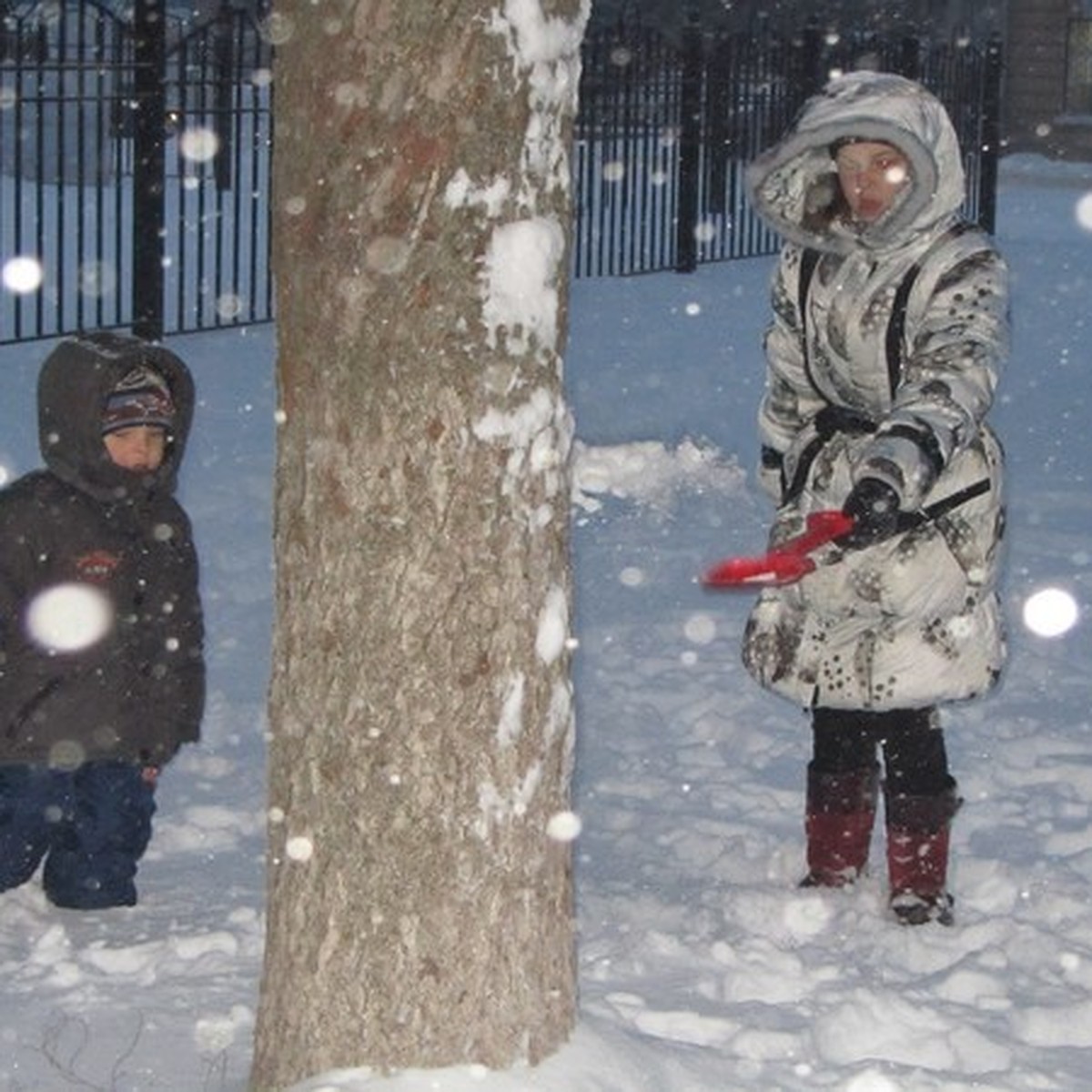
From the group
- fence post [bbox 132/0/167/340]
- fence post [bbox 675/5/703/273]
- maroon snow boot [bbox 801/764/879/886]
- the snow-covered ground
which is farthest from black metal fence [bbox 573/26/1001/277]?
maroon snow boot [bbox 801/764/879/886]

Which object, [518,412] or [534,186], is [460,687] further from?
[534,186]

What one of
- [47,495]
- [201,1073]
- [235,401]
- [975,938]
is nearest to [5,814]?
[47,495]

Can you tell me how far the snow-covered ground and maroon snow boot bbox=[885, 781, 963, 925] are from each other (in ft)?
0.18

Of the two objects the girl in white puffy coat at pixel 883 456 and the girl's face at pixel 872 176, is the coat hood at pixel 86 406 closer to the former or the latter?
the girl in white puffy coat at pixel 883 456

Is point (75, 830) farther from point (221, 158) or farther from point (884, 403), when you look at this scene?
point (221, 158)

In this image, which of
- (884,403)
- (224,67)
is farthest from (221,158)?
(884,403)

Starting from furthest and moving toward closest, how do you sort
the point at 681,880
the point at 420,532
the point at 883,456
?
the point at 681,880
the point at 883,456
the point at 420,532

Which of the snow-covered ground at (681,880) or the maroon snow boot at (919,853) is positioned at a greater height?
the maroon snow boot at (919,853)

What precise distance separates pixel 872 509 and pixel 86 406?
4.88ft

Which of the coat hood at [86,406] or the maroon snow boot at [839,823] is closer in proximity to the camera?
the coat hood at [86,406]

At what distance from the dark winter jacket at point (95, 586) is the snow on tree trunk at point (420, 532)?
111 cm

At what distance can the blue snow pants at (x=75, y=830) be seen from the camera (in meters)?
4.98

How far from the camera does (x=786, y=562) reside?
173 inches

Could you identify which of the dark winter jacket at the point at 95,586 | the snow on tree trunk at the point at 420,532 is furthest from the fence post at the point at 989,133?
the snow on tree trunk at the point at 420,532
